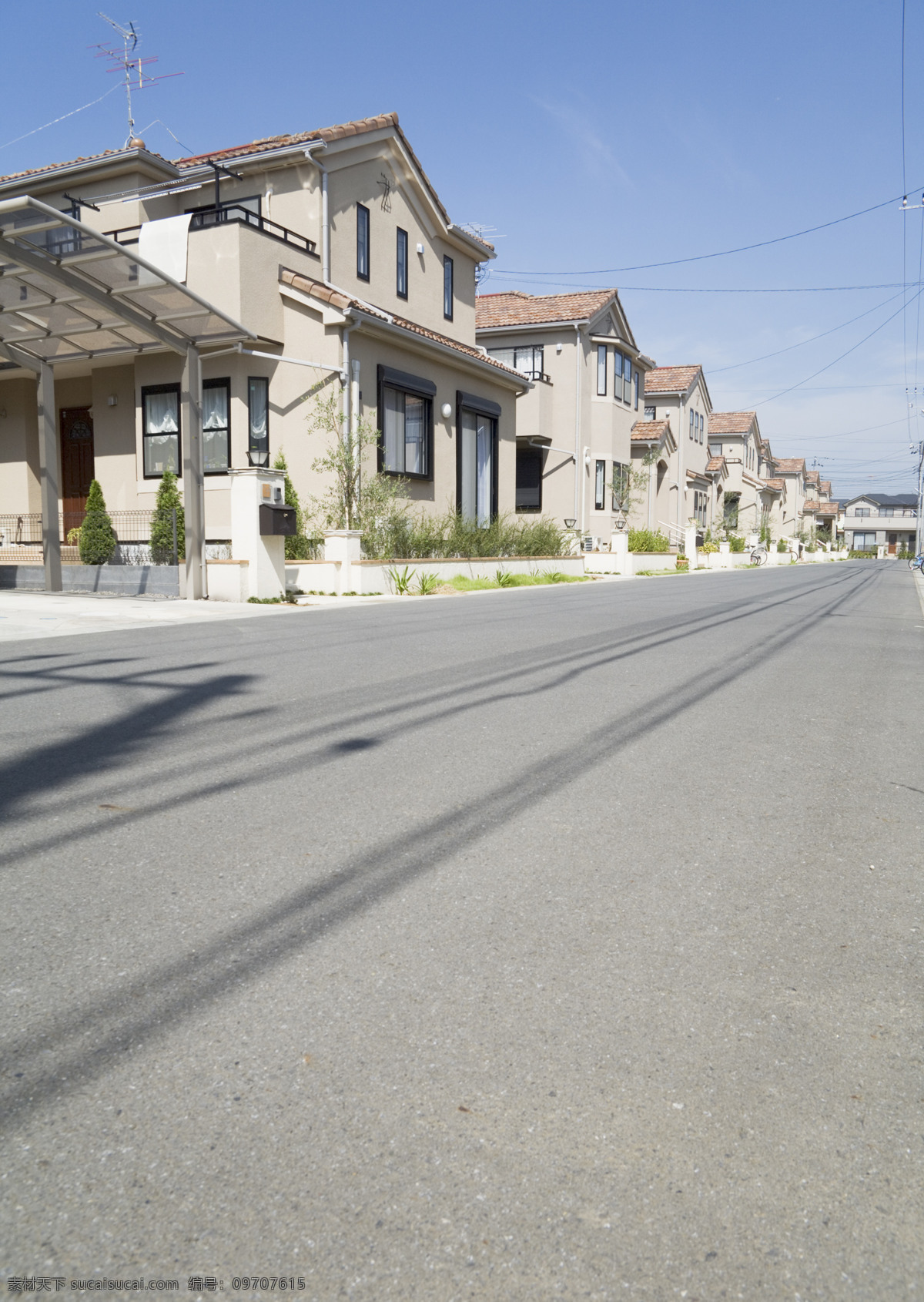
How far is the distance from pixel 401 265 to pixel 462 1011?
2481 centimetres

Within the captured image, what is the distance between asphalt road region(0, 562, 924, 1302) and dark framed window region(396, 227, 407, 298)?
2089cm

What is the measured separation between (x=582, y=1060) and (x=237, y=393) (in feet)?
64.0

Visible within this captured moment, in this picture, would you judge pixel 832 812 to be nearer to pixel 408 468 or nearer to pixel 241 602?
pixel 241 602

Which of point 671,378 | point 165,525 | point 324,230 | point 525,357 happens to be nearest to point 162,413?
point 165,525

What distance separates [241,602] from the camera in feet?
54.0

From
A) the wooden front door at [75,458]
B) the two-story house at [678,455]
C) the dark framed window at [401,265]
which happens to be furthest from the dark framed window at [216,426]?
the two-story house at [678,455]

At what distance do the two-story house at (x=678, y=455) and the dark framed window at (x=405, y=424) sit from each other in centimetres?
1883

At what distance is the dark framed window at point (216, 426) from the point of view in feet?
67.5

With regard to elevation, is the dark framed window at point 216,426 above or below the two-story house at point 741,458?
below

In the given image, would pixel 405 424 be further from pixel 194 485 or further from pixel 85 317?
pixel 85 317

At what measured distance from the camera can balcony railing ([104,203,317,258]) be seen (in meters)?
19.3

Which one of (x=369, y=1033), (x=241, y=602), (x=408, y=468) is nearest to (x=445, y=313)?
(x=408, y=468)

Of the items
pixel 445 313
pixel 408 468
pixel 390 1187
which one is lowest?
pixel 390 1187

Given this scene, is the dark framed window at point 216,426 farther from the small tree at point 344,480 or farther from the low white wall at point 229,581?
the low white wall at point 229,581
